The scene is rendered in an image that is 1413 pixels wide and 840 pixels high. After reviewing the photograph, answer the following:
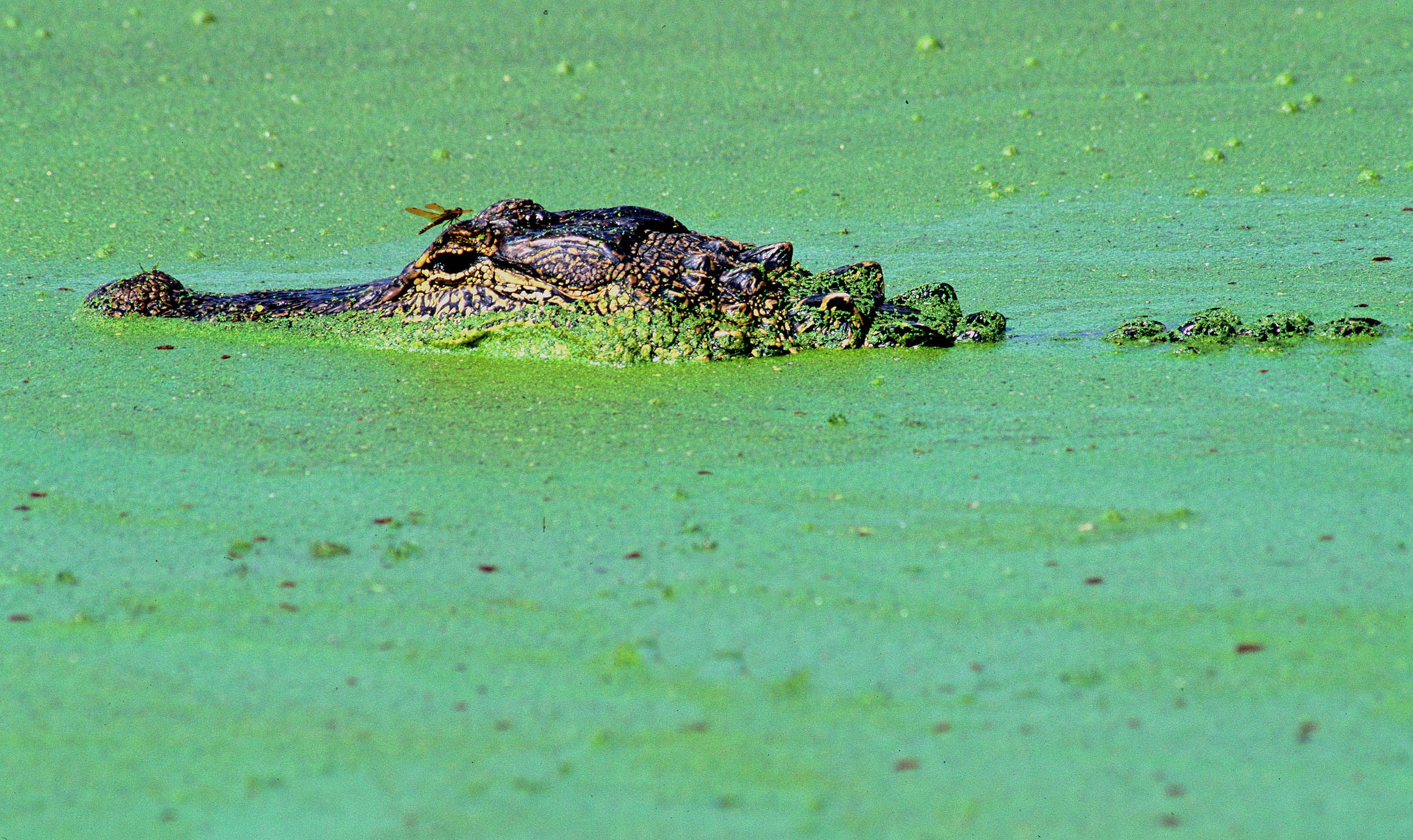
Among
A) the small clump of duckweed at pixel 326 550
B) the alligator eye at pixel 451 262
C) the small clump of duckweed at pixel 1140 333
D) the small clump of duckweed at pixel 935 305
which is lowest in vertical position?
the small clump of duckweed at pixel 326 550

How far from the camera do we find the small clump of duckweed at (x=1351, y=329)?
3725mm

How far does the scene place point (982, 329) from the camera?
396cm

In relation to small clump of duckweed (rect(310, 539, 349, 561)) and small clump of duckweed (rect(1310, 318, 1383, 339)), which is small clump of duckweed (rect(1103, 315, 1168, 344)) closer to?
small clump of duckweed (rect(1310, 318, 1383, 339))

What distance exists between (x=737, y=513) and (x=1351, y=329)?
1988mm

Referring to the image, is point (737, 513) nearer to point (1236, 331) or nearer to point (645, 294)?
point (645, 294)

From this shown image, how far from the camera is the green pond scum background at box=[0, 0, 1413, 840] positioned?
1.90 metres

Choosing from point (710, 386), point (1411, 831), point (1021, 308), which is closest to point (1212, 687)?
point (1411, 831)

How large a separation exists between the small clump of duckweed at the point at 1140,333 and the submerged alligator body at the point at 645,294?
33cm

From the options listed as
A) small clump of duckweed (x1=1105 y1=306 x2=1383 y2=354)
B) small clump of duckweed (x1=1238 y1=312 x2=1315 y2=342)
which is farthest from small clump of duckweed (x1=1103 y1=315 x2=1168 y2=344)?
small clump of duckweed (x1=1238 y1=312 x2=1315 y2=342)

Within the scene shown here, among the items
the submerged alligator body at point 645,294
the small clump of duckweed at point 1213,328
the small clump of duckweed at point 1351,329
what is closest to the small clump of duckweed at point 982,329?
the submerged alligator body at point 645,294

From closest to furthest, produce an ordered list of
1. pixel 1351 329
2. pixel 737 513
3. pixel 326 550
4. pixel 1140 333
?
pixel 326 550, pixel 737 513, pixel 1351 329, pixel 1140 333

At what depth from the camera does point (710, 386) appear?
3.63 metres

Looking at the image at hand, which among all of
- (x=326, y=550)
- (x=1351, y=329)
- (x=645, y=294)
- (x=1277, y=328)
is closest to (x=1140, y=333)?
(x=1277, y=328)

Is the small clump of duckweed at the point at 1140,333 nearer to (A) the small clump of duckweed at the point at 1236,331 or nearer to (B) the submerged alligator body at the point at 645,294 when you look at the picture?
(A) the small clump of duckweed at the point at 1236,331
